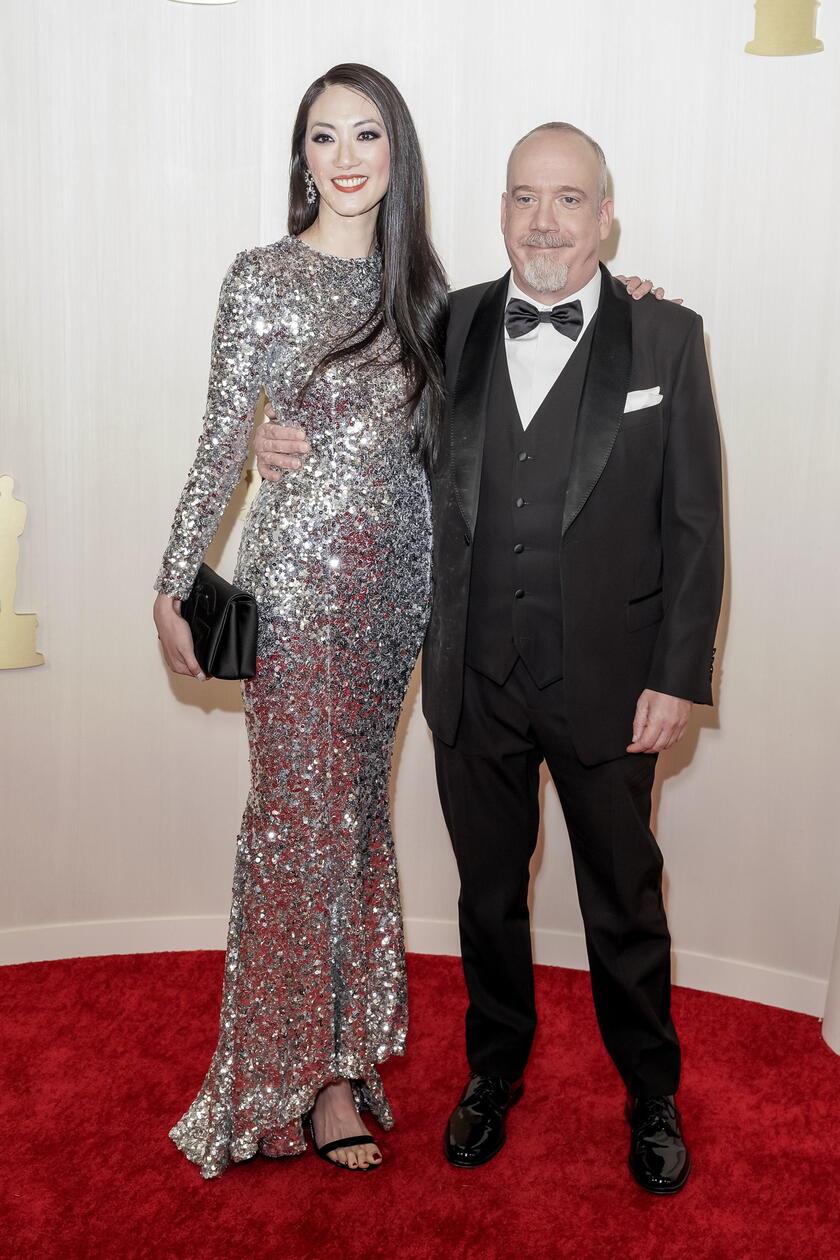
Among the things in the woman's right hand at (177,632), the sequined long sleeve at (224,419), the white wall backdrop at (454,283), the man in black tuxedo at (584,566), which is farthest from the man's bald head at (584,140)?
the woman's right hand at (177,632)

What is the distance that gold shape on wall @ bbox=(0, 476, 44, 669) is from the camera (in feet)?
10.3

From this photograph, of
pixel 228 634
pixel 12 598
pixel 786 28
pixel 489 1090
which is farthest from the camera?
pixel 12 598

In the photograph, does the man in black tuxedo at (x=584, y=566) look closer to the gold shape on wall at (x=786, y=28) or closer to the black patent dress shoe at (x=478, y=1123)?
the black patent dress shoe at (x=478, y=1123)

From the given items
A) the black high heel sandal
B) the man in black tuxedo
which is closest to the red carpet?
the black high heel sandal

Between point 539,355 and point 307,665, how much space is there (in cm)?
74

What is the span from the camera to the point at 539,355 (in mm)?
2314

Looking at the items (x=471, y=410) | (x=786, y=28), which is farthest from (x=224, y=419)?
(x=786, y=28)

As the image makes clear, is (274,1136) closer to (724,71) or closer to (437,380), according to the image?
(437,380)

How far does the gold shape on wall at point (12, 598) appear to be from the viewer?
315cm

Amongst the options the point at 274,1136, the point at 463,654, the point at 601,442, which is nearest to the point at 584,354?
the point at 601,442

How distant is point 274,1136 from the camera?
238cm

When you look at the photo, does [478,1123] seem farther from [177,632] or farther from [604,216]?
[604,216]

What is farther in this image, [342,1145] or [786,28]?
[786,28]

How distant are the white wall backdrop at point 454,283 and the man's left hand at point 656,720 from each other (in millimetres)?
985
